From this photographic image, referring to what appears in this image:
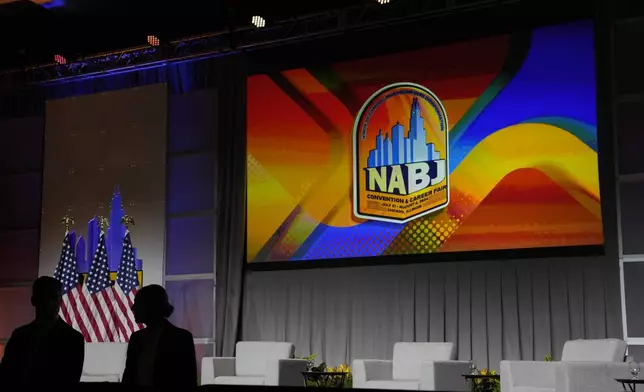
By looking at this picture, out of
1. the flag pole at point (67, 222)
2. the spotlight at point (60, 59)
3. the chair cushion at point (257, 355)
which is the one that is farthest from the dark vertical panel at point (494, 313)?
the spotlight at point (60, 59)

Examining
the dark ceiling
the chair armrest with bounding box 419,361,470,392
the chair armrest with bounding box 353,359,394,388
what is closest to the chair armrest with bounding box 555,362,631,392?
the chair armrest with bounding box 419,361,470,392

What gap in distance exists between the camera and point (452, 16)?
29.2ft

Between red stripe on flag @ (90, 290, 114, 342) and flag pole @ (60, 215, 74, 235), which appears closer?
red stripe on flag @ (90, 290, 114, 342)

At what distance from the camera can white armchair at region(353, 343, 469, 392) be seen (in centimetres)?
751

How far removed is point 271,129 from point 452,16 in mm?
2294

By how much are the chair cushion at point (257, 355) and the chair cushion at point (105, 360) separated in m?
1.25

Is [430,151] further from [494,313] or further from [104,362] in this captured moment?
[104,362]

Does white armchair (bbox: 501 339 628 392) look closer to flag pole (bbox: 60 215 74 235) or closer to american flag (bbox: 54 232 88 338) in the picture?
american flag (bbox: 54 232 88 338)

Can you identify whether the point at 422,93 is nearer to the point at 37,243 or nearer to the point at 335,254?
the point at 335,254

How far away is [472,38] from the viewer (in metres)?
8.77

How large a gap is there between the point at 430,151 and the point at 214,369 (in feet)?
9.96

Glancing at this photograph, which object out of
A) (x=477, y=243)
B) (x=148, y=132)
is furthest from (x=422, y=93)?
(x=148, y=132)

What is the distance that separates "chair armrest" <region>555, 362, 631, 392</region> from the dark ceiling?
458cm

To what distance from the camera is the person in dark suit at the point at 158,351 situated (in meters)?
3.11
